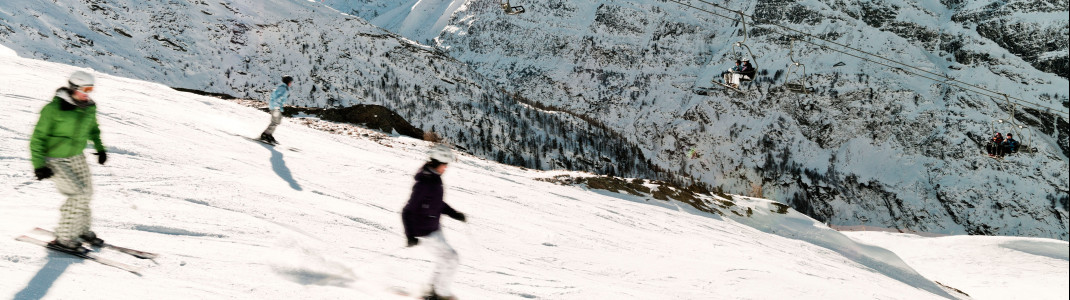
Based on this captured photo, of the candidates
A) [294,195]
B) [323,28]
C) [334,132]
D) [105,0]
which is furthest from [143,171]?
[323,28]

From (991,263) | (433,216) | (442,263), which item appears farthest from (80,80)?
(991,263)

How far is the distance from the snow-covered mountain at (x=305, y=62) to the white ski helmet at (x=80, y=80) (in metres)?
64.5

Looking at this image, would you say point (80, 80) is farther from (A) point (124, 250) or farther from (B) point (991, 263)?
(B) point (991, 263)

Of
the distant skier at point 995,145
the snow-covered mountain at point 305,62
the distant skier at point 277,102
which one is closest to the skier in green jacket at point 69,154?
the distant skier at point 277,102

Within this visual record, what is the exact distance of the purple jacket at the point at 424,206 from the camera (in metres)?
6.02

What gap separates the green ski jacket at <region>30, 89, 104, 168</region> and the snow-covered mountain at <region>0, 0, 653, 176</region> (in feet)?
212

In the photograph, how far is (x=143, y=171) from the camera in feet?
32.2

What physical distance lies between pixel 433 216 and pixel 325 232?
114 inches

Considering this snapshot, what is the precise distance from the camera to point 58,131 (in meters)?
5.67

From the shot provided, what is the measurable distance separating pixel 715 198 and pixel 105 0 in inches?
3713

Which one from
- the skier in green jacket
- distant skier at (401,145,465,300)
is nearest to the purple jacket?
distant skier at (401,145,465,300)

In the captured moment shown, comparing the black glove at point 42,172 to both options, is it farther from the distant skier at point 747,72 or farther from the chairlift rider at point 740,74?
the distant skier at point 747,72

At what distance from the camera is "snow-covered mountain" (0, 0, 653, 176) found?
66.3m

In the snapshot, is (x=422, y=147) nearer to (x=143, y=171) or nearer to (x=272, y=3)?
(x=143, y=171)
